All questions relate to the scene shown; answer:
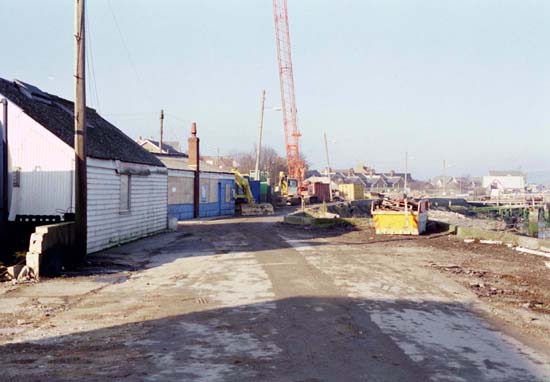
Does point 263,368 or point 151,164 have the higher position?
point 151,164

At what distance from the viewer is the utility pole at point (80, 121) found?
1694cm

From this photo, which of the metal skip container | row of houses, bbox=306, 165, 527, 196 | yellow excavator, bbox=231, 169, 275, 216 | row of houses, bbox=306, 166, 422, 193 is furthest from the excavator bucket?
row of houses, bbox=306, 165, 527, 196

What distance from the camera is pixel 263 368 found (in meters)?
7.21

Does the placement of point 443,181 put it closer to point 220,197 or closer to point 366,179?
point 366,179

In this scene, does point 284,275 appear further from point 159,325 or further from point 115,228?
point 115,228

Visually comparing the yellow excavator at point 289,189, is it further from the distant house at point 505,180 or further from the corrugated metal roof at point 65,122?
the distant house at point 505,180

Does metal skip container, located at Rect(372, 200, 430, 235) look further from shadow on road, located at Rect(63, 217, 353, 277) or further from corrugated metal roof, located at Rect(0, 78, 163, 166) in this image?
corrugated metal roof, located at Rect(0, 78, 163, 166)

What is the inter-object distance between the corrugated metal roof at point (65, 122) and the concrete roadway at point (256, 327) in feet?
17.4

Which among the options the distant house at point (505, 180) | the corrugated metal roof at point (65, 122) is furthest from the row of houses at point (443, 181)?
the corrugated metal roof at point (65, 122)

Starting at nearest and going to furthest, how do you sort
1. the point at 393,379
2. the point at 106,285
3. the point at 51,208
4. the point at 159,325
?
the point at 393,379, the point at 159,325, the point at 106,285, the point at 51,208

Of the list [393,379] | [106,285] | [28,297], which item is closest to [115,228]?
[106,285]

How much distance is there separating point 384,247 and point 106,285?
470 inches

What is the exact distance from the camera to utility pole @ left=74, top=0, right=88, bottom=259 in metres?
16.9

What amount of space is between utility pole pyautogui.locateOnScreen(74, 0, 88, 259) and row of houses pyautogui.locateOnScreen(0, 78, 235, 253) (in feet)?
6.47
